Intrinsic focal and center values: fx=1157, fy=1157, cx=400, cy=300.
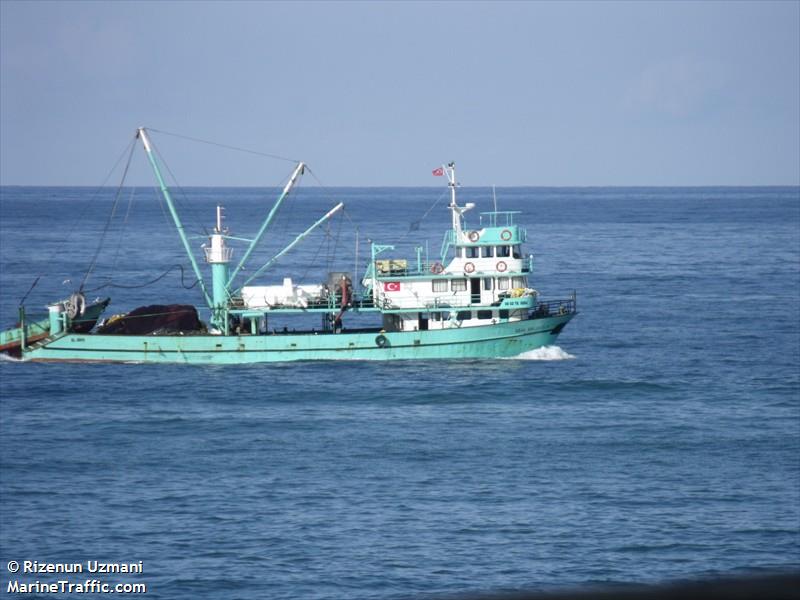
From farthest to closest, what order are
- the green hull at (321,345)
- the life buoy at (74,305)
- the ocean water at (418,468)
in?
the life buoy at (74,305), the green hull at (321,345), the ocean water at (418,468)

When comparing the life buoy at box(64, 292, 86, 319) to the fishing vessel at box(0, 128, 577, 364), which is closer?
the fishing vessel at box(0, 128, 577, 364)

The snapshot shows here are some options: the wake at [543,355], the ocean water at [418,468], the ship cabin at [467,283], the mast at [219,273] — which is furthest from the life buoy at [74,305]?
the wake at [543,355]

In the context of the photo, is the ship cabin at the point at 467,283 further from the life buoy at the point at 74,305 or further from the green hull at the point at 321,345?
the life buoy at the point at 74,305

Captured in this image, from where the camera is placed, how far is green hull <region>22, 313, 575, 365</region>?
60281mm

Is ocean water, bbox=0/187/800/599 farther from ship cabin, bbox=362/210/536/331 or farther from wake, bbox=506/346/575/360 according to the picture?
ship cabin, bbox=362/210/536/331

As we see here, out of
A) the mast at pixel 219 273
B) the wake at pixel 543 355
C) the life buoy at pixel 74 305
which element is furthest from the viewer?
the life buoy at pixel 74 305

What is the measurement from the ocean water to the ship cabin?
2.94 meters

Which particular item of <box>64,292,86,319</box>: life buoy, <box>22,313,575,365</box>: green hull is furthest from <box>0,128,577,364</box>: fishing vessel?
<box>64,292,86,319</box>: life buoy

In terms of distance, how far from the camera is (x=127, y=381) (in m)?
57.9

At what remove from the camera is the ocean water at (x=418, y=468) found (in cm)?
3034

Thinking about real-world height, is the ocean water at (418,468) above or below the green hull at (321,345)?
below

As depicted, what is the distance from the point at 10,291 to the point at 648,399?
211 ft

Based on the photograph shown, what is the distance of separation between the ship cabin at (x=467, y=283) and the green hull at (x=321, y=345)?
973 mm

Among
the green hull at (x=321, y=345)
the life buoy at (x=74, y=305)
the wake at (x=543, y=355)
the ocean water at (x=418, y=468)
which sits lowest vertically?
the ocean water at (x=418, y=468)
